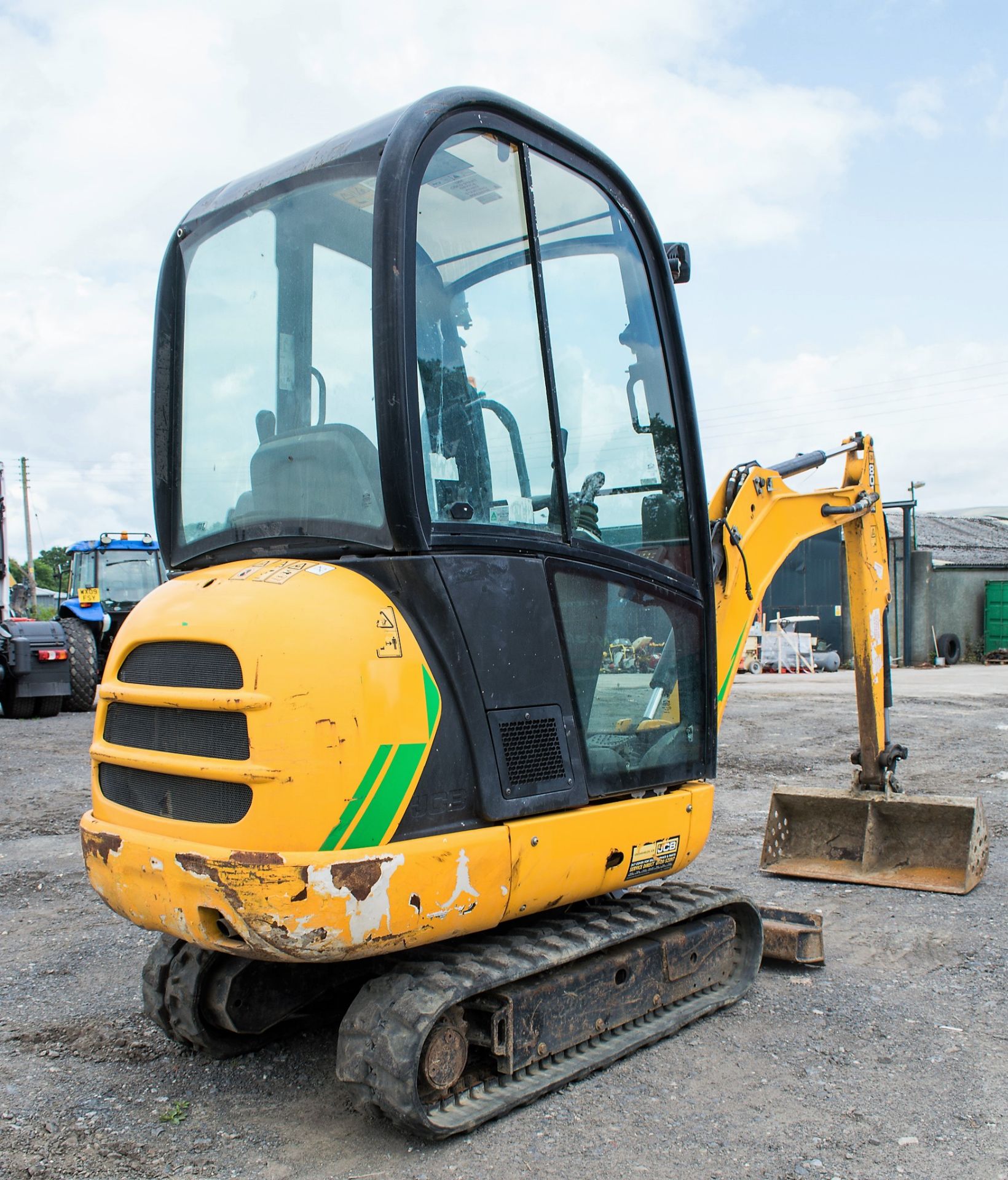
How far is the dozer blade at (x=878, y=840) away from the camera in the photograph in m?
5.50

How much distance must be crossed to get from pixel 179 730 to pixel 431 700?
27.6 inches

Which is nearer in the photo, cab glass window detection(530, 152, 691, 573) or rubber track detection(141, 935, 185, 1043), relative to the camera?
cab glass window detection(530, 152, 691, 573)

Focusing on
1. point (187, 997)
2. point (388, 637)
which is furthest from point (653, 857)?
point (187, 997)

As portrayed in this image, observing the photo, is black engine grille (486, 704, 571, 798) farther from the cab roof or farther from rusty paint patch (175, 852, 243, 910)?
the cab roof

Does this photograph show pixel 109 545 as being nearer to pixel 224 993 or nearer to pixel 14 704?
pixel 14 704

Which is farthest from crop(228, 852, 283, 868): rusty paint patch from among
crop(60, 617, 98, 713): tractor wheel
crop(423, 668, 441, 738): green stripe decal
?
crop(60, 617, 98, 713): tractor wheel

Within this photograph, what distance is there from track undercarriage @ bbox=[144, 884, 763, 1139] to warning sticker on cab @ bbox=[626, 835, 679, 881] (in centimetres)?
16

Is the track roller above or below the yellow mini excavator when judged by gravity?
below

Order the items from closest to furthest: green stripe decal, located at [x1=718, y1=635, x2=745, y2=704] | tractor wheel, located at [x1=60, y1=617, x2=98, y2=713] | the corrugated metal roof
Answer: green stripe decal, located at [x1=718, y1=635, x2=745, y2=704], tractor wheel, located at [x1=60, y1=617, x2=98, y2=713], the corrugated metal roof

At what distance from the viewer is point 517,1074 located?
3178 millimetres

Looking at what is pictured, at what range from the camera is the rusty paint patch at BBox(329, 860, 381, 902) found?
8.71 ft

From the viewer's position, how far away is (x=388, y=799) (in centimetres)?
277

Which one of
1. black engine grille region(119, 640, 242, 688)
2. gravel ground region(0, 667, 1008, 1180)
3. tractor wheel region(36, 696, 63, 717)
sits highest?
black engine grille region(119, 640, 242, 688)

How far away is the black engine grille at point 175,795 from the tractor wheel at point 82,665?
10.7 meters
